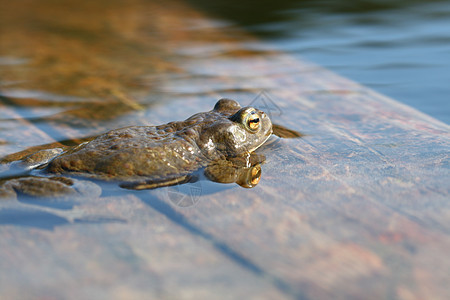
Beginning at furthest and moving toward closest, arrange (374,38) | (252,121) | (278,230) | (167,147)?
(374,38)
(252,121)
(167,147)
(278,230)

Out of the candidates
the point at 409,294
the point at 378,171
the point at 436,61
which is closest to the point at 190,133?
the point at 378,171

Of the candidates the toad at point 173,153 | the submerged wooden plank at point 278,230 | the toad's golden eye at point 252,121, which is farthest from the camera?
the toad's golden eye at point 252,121

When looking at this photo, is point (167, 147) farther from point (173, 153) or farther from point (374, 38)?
point (374, 38)

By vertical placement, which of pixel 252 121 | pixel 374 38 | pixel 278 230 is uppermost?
pixel 374 38

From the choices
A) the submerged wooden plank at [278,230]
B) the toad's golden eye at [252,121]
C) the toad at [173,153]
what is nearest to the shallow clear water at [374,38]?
the submerged wooden plank at [278,230]

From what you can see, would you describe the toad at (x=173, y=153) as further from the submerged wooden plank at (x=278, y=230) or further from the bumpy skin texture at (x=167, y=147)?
the submerged wooden plank at (x=278, y=230)

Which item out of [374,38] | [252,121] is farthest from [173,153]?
[374,38]

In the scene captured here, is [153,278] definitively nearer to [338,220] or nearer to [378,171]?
[338,220]
